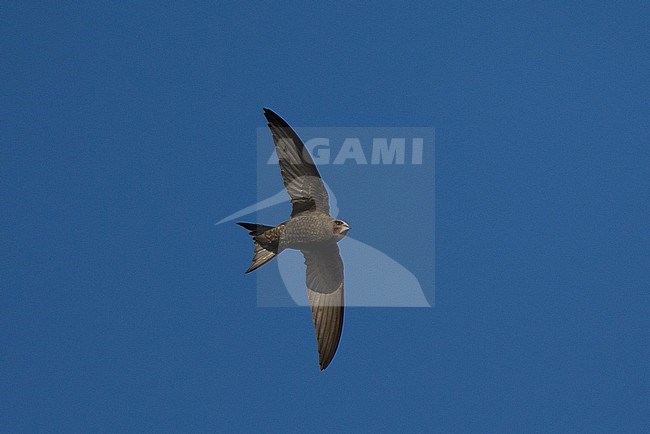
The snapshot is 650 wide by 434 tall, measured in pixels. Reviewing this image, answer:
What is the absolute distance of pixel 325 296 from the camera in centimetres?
724

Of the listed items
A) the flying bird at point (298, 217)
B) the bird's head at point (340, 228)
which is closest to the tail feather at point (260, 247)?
the flying bird at point (298, 217)

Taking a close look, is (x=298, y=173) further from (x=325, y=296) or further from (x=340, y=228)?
(x=325, y=296)

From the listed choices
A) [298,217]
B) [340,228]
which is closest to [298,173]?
[298,217]

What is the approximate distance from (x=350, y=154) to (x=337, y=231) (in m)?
0.58

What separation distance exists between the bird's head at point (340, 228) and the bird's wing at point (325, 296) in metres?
0.20

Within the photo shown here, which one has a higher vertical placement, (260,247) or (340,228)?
(340,228)

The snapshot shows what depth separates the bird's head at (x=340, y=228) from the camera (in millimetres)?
6824

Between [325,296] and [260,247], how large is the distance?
61cm

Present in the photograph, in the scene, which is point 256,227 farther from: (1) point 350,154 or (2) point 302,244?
(1) point 350,154

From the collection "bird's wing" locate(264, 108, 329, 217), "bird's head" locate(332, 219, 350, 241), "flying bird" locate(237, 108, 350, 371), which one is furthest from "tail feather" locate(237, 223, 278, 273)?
"bird's head" locate(332, 219, 350, 241)

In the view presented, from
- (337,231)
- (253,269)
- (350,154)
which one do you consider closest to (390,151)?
(350,154)

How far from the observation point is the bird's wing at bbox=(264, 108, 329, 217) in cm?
689

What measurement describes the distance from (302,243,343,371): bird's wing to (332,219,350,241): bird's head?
0.20m

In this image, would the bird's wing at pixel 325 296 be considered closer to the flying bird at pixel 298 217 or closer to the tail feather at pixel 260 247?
the flying bird at pixel 298 217
